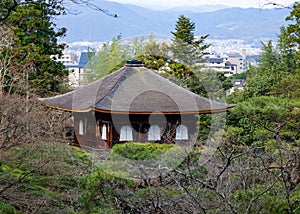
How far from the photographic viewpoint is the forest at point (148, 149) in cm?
474

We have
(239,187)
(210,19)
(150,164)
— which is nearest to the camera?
(239,187)

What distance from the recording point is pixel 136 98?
14.8 metres

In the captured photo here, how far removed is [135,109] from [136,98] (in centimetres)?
65

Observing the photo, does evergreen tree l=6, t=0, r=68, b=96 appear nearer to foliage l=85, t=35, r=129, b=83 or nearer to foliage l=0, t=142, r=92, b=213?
foliage l=0, t=142, r=92, b=213

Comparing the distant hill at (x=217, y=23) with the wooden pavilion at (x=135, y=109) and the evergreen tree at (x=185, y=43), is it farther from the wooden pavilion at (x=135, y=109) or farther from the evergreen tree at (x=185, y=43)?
the wooden pavilion at (x=135, y=109)

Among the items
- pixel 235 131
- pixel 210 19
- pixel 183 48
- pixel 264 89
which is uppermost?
pixel 210 19

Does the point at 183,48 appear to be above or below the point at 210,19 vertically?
below

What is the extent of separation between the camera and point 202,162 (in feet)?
24.6

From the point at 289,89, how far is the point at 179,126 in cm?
618

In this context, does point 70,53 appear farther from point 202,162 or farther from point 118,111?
point 202,162

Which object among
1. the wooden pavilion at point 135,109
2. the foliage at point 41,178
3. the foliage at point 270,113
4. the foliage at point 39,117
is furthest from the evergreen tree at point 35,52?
the foliage at point 41,178

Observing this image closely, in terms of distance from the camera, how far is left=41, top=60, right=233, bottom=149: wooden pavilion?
1446 centimetres

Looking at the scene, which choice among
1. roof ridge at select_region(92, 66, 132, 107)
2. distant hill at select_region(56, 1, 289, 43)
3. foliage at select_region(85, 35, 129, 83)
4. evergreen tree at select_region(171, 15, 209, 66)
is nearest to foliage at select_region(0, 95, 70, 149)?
roof ridge at select_region(92, 66, 132, 107)

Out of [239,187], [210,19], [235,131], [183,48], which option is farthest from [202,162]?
[210,19]
